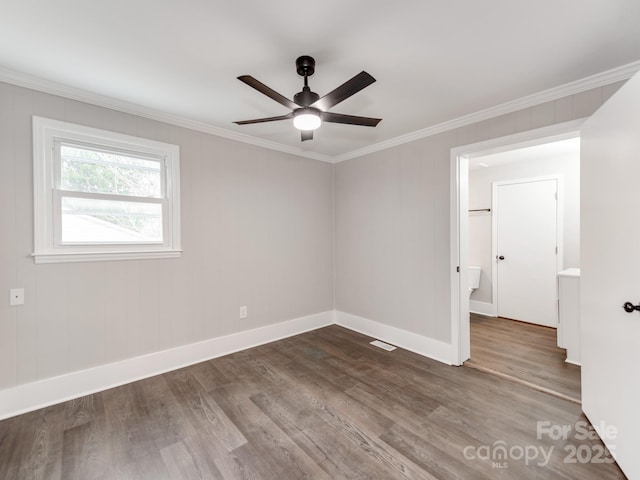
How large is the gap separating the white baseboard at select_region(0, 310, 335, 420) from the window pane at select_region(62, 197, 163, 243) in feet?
3.75

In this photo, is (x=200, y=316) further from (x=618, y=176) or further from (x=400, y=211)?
(x=618, y=176)

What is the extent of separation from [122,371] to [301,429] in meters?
1.79

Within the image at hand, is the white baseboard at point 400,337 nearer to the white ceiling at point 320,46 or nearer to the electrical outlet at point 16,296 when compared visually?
the white ceiling at point 320,46

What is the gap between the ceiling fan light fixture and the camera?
1853 millimetres

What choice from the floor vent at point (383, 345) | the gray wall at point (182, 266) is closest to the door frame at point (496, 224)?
the floor vent at point (383, 345)

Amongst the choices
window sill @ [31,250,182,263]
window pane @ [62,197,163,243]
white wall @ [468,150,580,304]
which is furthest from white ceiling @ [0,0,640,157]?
white wall @ [468,150,580,304]

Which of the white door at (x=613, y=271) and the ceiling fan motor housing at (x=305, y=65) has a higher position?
the ceiling fan motor housing at (x=305, y=65)

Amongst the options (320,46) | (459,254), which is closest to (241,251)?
(320,46)

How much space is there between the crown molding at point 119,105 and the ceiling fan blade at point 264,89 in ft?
5.19

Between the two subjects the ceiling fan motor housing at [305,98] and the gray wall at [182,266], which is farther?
the gray wall at [182,266]

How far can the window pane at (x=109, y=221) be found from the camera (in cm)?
236

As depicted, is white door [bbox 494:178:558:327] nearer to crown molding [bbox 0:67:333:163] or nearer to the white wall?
the white wall

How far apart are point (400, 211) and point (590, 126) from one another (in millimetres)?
1832

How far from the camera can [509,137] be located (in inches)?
101
